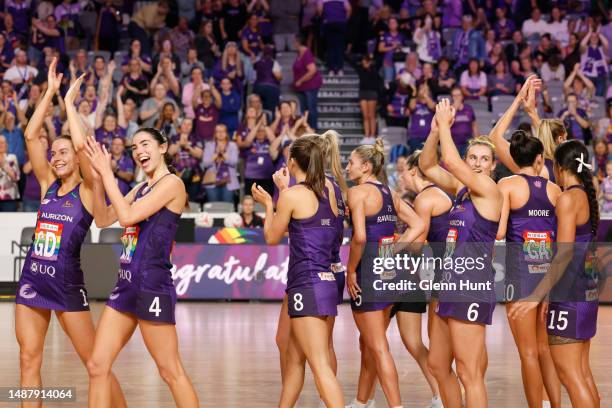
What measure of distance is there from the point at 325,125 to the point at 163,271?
1459 centimetres

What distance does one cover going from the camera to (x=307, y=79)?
2039 cm

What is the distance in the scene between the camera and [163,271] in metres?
6.80

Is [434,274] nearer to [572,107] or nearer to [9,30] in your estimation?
[572,107]

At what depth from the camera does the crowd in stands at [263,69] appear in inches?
711

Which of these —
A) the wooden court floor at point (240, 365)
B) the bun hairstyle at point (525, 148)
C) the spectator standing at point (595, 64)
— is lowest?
the wooden court floor at point (240, 365)

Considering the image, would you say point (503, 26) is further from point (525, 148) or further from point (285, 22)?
point (525, 148)

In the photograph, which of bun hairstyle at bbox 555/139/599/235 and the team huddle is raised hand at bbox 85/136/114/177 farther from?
bun hairstyle at bbox 555/139/599/235

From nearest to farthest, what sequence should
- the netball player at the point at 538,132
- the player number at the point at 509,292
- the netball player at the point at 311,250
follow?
the netball player at the point at 311,250 < the player number at the point at 509,292 < the netball player at the point at 538,132

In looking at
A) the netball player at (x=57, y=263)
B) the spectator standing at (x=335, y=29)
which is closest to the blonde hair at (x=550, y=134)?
the netball player at (x=57, y=263)

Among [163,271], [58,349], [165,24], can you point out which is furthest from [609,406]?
[165,24]

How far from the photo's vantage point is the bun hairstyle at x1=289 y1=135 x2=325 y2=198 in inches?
281

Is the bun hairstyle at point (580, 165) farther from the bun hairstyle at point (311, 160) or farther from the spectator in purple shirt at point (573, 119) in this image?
the spectator in purple shirt at point (573, 119)

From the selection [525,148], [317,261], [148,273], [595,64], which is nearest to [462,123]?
[595,64]

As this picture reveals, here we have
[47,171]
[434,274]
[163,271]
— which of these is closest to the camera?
[163,271]
